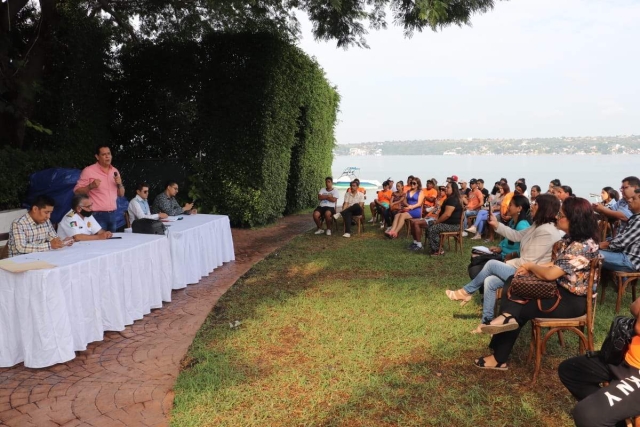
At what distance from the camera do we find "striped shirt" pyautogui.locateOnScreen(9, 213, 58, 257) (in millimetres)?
4914

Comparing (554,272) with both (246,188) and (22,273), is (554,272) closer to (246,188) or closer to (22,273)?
(22,273)

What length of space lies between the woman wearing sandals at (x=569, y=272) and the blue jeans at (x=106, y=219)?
5222mm

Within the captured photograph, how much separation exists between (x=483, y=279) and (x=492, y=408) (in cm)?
194

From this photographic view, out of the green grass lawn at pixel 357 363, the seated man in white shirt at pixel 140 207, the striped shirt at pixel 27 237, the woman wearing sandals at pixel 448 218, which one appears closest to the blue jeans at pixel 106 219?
the seated man in white shirt at pixel 140 207

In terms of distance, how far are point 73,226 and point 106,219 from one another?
115 centimetres

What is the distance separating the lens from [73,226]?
561 cm

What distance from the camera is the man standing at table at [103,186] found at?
21.2 ft

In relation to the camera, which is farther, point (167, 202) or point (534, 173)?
point (534, 173)

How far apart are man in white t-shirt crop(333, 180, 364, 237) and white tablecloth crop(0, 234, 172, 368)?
653cm

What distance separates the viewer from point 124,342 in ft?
16.0

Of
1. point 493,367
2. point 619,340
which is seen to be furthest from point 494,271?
point 619,340

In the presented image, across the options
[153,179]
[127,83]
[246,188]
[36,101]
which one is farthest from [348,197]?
[36,101]

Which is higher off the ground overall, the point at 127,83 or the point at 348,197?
the point at 127,83

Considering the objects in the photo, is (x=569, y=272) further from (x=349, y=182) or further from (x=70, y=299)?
(x=349, y=182)
